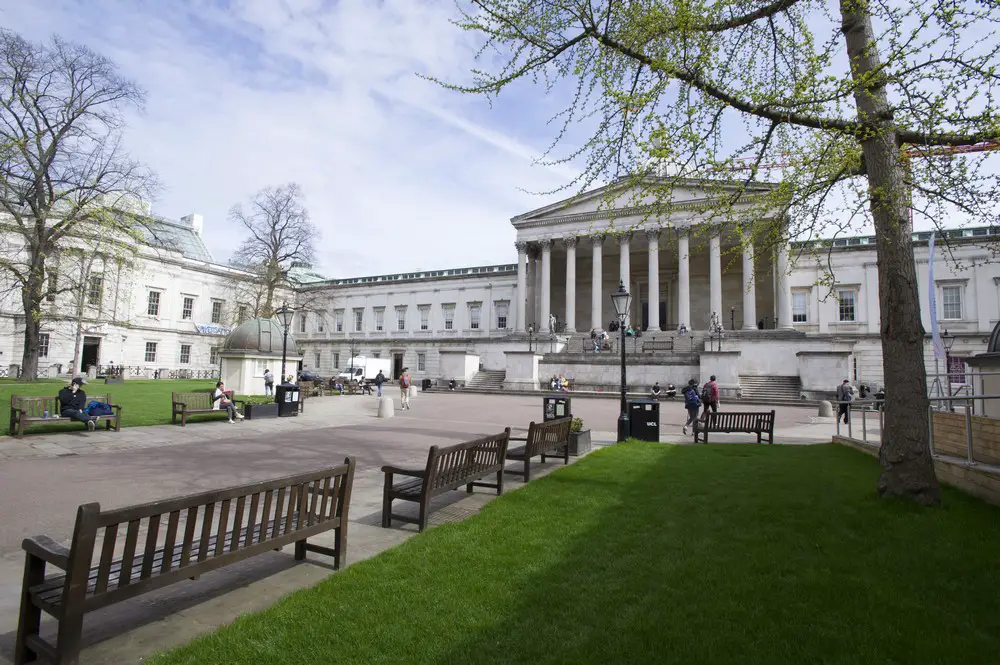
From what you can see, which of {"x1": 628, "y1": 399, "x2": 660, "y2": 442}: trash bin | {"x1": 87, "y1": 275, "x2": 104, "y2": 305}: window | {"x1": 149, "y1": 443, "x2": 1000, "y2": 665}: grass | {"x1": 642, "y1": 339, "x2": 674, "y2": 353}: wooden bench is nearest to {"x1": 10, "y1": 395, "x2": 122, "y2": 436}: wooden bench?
{"x1": 149, "y1": 443, "x2": 1000, "y2": 665}: grass

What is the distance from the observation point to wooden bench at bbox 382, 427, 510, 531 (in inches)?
225

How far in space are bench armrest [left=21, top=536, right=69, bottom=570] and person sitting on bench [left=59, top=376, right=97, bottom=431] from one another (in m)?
12.2

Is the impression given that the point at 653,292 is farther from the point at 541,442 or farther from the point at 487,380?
the point at 541,442

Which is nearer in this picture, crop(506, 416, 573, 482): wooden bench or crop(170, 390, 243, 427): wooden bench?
crop(506, 416, 573, 482): wooden bench

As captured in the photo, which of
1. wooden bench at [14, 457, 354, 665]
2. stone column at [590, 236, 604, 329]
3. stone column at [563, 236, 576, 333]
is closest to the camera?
wooden bench at [14, 457, 354, 665]

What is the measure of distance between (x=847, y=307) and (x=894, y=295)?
42.7m

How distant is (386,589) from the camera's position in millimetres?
3973

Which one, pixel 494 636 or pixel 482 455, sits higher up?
pixel 482 455

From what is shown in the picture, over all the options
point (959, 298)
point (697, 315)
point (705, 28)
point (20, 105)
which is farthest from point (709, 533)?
point (959, 298)

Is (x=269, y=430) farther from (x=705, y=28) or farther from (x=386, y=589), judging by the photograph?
(x=705, y=28)

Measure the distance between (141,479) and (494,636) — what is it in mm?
7188

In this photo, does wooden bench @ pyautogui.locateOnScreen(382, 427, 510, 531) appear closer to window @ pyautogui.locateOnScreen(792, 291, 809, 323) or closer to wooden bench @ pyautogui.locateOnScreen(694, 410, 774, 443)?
wooden bench @ pyautogui.locateOnScreen(694, 410, 774, 443)

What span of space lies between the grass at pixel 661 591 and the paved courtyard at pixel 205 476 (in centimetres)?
45

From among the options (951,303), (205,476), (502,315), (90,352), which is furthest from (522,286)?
(205,476)
